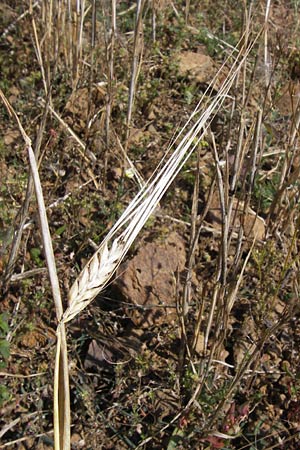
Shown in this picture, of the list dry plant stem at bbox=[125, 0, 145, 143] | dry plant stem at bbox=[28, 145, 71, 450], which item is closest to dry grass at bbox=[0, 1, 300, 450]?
dry plant stem at bbox=[125, 0, 145, 143]

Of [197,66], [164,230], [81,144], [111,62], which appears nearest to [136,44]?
[111,62]

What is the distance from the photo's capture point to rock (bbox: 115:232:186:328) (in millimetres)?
1828

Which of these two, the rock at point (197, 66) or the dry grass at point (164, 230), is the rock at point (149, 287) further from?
the rock at point (197, 66)

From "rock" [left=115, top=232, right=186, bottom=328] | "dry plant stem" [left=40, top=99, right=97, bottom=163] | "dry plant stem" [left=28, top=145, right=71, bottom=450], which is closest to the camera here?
"dry plant stem" [left=28, top=145, right=71, bottom=450]

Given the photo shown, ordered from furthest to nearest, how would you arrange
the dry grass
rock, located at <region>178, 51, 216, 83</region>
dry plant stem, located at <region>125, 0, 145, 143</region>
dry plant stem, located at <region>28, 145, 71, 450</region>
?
rock, located at <region>178, 51, 216, 83</region> → dry plant stem, located at <region>125, 0, 145, 143</region> → the dry grass → dry plant stem, located at <region>28, 145, 71, 450</region>

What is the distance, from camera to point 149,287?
1.85 m

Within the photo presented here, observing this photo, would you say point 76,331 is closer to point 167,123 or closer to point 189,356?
point 189,356

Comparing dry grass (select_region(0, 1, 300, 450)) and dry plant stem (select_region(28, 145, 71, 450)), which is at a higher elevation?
dry plant stem (select_region(28, 145, 71, 450))

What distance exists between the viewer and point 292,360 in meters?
1.80

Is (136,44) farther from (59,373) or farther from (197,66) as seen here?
(59,373)

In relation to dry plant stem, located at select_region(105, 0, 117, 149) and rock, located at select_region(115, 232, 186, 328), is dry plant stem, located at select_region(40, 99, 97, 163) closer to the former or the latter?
dry plant stem, located at select_region(105, 0, 117, 149)

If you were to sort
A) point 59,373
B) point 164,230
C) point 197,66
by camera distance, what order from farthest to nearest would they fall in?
1. point 197,66
2. point 164,230
3. point 59,373

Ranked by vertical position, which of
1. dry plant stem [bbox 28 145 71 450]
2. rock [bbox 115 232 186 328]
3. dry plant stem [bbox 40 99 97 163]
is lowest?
rock [bbox 115 232 186 328]

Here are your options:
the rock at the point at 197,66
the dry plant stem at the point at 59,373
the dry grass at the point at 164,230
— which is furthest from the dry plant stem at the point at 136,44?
the dry plant stem at the point at 59,373
